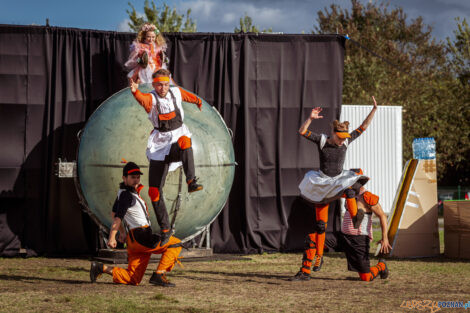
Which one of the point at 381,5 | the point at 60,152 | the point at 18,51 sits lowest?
the point at 60,152

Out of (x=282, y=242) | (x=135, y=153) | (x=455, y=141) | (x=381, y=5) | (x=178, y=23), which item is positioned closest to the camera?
(x=135, y=153)

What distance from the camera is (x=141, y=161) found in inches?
345

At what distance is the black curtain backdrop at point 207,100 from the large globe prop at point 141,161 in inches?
54.9

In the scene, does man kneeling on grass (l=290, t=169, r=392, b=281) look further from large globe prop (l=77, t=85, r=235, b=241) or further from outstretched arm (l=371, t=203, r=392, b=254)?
large globe prop (l=77, t=85, r=235, b=241)

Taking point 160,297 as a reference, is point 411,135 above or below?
above

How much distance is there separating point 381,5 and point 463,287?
37764 mm

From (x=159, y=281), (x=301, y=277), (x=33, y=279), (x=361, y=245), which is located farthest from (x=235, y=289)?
(x=33, y=279)

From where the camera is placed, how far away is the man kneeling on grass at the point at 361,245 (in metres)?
7.87

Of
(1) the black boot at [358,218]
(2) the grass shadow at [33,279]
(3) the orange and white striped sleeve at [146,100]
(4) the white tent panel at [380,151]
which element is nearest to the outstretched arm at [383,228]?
(1) the black boot at [358,218]

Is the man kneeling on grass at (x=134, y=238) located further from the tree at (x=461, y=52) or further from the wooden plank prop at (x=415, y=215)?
the tree at (x=461, y=52)

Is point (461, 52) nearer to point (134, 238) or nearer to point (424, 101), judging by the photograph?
point (424, 101)

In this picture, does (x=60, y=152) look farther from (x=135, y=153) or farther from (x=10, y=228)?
(x=135, y=153)

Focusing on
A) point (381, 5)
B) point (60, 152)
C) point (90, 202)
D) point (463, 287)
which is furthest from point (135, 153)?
point (381, 5)

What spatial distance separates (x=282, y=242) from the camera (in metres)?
11.3
